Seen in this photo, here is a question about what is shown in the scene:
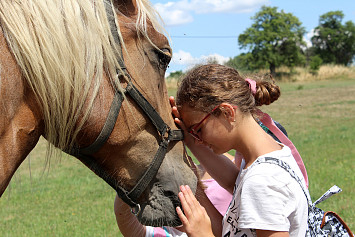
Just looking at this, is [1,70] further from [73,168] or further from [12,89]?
[73,168]

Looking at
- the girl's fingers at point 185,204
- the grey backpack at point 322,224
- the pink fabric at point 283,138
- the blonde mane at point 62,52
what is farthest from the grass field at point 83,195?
the grey backpack at point 322,224

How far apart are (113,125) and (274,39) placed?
5478 cm

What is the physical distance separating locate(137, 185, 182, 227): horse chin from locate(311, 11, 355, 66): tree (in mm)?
66347

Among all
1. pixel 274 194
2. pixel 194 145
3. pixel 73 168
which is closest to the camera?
pixel 274 194

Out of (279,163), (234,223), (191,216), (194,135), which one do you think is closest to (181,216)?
(191,216)

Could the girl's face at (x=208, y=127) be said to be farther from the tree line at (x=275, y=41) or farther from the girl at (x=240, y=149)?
the tree line at (x=275, y=41)

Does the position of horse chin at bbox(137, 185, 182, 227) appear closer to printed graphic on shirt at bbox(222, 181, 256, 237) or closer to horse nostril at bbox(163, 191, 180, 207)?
horse nostril at bbox(163, 191, 180, 207)

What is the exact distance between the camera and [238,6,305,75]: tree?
52.0m

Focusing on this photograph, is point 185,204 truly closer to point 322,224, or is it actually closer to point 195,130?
point 195,130

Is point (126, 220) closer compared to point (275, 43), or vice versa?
point (126, 220)

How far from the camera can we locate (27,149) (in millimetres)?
1639

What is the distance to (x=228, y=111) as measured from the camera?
1.90m

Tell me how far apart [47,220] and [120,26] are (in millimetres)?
4008

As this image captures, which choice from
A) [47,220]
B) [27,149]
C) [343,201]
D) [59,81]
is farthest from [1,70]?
[343,201]
